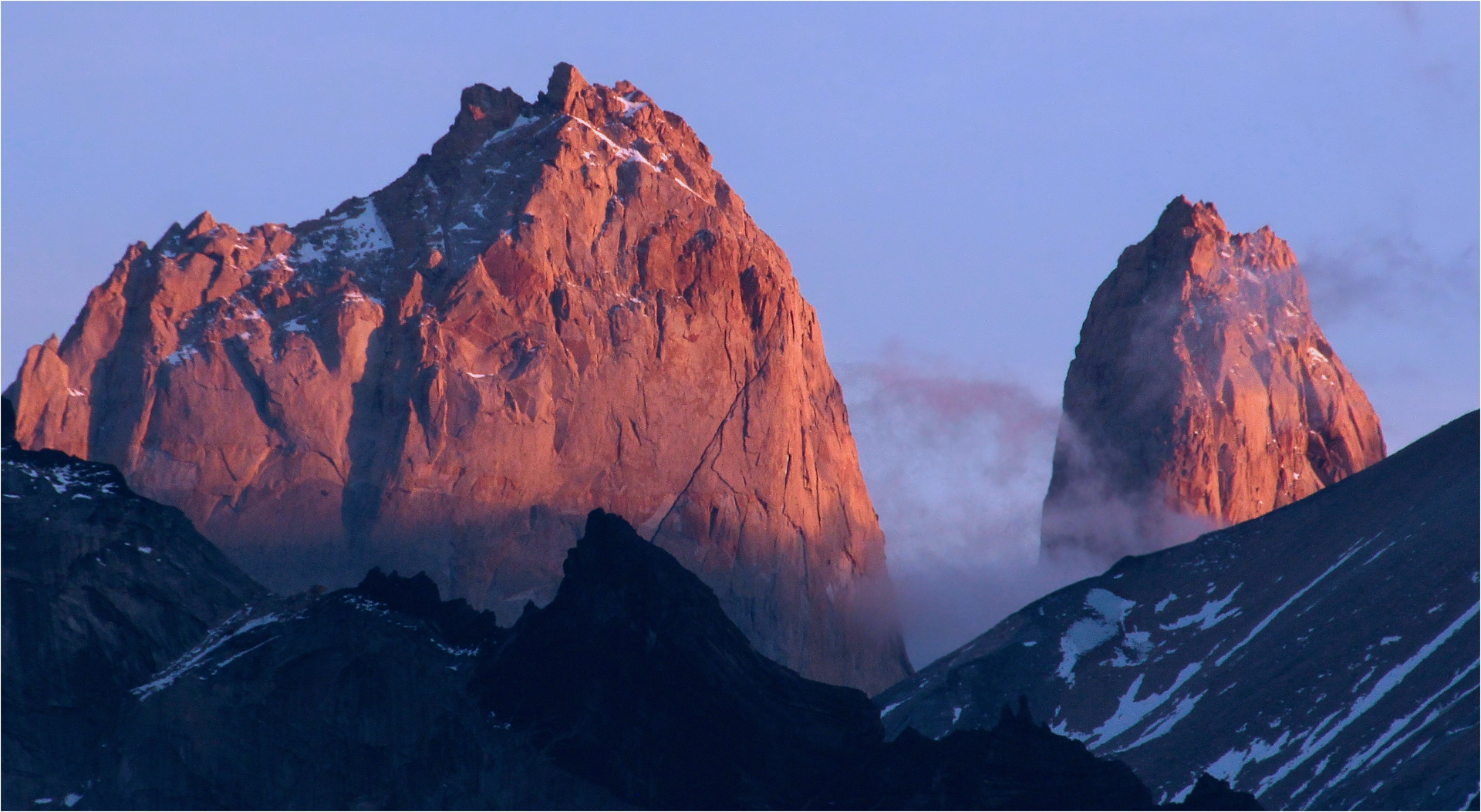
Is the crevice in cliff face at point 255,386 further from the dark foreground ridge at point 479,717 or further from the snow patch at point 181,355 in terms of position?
the dark foreground ridge at point 479,717

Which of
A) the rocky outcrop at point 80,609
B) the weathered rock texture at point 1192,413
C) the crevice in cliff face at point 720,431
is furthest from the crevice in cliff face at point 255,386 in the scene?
the weathered rock texture at point 1192,413

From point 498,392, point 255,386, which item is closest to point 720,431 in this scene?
point 498,392

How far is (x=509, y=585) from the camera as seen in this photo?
153 metres

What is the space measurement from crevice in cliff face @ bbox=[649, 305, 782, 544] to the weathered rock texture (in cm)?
3355

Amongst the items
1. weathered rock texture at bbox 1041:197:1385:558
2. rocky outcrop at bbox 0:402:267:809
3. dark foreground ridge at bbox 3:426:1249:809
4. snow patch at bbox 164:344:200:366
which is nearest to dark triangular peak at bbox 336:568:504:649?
dark foreground ridge at bbox 3:426:1249:809

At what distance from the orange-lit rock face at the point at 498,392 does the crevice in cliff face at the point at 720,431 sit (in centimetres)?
20

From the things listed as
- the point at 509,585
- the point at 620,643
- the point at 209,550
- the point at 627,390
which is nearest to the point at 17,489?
the point at 209,550

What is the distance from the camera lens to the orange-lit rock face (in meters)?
156

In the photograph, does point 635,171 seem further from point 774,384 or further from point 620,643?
point 620,643

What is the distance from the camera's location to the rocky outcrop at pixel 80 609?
344 ft

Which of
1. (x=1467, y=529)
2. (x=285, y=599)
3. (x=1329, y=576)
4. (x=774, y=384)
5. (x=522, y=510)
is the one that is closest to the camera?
(x=285, y=599)

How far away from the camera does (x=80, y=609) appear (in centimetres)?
10938

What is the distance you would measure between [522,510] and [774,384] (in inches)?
807

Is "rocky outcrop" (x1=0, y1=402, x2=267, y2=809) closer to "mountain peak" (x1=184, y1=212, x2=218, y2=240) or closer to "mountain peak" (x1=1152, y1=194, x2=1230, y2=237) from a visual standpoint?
"mountain peak" (x1=184, y1=212, x2=218, y2=240)
